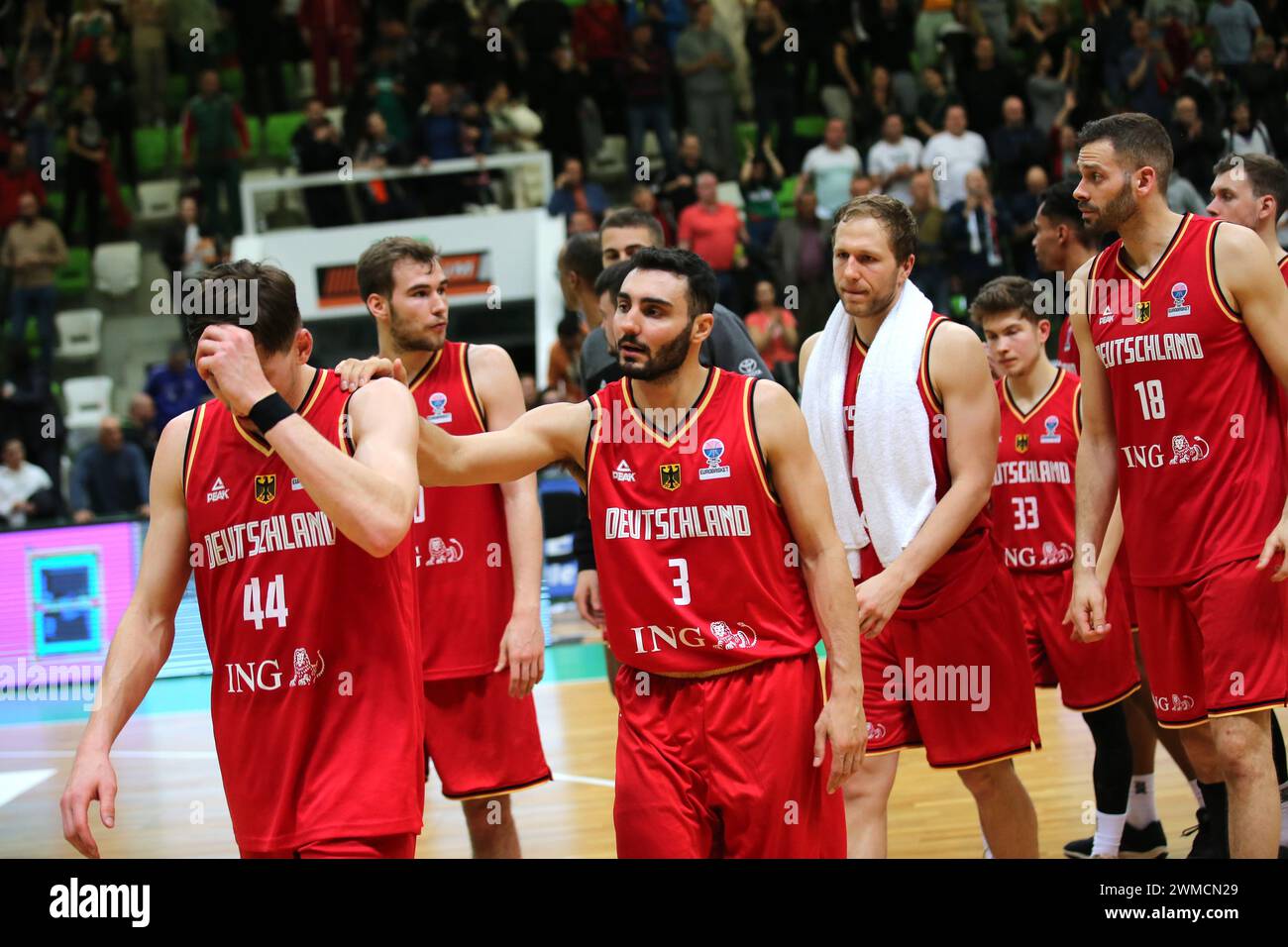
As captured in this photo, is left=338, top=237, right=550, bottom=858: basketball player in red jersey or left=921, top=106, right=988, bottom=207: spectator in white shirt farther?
left=921, top=106, right=988, bottom=207: spectator in white shirt

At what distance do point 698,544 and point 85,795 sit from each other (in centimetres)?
168

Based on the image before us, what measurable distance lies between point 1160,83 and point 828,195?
381cm

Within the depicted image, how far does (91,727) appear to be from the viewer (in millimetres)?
3814

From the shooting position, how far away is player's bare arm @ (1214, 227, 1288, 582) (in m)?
4.93

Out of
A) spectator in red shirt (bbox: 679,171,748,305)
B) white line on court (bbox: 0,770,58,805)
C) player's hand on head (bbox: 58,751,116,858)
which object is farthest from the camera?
spectator in red shirt (bbox: 679,171,748,305)

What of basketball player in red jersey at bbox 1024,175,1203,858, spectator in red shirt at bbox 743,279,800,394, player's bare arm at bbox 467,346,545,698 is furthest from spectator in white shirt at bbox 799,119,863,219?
player's bare arm at bbox 467,346,545,698

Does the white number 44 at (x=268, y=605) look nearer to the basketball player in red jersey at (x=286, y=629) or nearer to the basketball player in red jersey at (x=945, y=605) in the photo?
the basketball player in red jersey at (x=286, y=629)

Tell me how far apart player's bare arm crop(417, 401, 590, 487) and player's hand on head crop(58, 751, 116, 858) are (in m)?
1.16

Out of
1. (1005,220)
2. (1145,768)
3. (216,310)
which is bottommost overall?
(1145,768)

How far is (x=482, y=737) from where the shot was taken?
18.9 ft

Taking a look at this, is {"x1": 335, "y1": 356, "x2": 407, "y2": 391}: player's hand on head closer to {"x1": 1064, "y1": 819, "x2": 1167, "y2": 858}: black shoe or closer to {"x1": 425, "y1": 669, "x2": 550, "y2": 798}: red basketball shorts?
{"x1": 425, "y1": 669, "x2": 550, "y2": 798}: red basketball shorts

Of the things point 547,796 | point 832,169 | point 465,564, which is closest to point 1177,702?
point 465,564

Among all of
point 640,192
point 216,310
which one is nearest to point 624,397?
point 216,310
